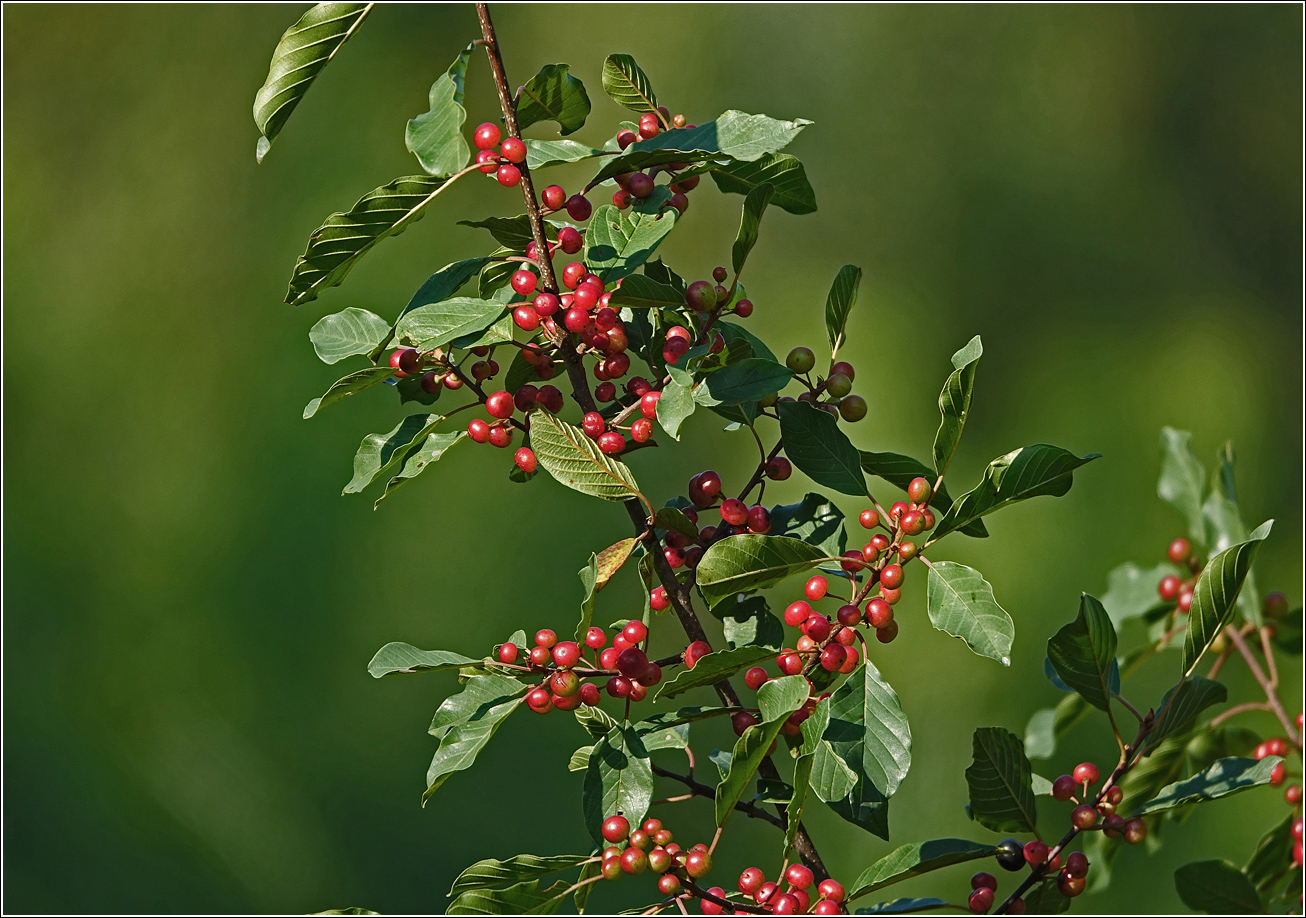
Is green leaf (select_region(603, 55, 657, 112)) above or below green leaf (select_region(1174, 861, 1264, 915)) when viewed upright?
above

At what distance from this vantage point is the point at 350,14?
0.46 meters

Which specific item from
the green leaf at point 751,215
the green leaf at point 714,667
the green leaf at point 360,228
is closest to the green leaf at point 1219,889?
the green leaf at point 714,667

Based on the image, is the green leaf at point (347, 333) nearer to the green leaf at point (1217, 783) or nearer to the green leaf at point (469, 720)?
the green leaf at point (469, 720)

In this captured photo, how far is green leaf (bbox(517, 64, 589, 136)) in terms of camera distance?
1.62 ft

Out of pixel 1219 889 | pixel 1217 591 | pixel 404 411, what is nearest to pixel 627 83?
pixel 1217 591

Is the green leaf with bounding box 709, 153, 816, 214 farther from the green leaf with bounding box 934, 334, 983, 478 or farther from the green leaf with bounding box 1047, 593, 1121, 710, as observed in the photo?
the green leaf with bounding box 1047, 593, 1121, 710

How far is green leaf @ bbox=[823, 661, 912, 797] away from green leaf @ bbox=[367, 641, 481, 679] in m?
0.18

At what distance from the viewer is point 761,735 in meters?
0.43

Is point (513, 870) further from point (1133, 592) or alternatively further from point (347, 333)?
point (1133, 592)


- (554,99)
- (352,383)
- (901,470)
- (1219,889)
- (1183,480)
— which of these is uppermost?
(554,99)

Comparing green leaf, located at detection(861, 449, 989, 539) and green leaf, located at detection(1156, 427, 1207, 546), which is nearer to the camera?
green leaf, located at detection(861, 449, 989, 539)

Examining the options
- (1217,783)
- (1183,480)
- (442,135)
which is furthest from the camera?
(1183,480)

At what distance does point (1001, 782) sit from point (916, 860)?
73mm

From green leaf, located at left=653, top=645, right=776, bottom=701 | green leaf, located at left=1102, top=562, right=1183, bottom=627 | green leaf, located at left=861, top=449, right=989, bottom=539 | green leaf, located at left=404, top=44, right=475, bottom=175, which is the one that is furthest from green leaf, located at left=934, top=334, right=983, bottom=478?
green leaf, located at left=1102, top=562, right=1183, bottom=627
